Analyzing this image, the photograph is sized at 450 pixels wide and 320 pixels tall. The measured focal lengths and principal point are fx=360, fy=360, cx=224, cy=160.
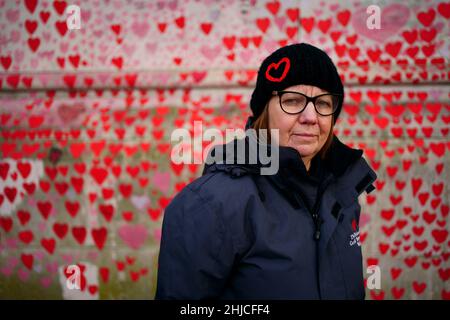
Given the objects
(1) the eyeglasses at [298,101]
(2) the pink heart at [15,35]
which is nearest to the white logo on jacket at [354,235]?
(1) the eyeglasses at [298,101]

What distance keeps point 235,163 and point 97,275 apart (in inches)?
111

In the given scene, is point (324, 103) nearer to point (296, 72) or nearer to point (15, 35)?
point (296, 72)

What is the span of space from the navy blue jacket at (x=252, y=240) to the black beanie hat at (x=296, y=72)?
290 mm

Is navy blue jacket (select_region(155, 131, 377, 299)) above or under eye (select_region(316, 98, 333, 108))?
under

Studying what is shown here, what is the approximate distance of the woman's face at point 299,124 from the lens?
156 centimetres

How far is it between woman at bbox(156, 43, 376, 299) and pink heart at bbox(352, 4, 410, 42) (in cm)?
228

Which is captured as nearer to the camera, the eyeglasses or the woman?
the woman

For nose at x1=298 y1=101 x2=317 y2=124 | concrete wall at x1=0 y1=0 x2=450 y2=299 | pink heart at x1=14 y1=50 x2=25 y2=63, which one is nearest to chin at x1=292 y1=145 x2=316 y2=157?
nose at x1=298 y1=101 x2=317 y2=124

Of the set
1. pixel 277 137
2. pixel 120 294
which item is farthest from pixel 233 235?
pixel 120 294

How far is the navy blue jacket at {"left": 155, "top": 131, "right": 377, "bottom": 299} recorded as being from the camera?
1331 millimetres

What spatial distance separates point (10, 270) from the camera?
374 cm

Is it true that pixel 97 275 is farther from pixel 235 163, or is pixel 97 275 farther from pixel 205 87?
pixel 235 163

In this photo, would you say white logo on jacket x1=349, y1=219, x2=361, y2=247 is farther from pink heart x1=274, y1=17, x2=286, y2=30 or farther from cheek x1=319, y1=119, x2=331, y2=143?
pink heart x1=274, y1=17, x2=286, y2=30

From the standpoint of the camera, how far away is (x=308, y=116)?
5.07 ft
